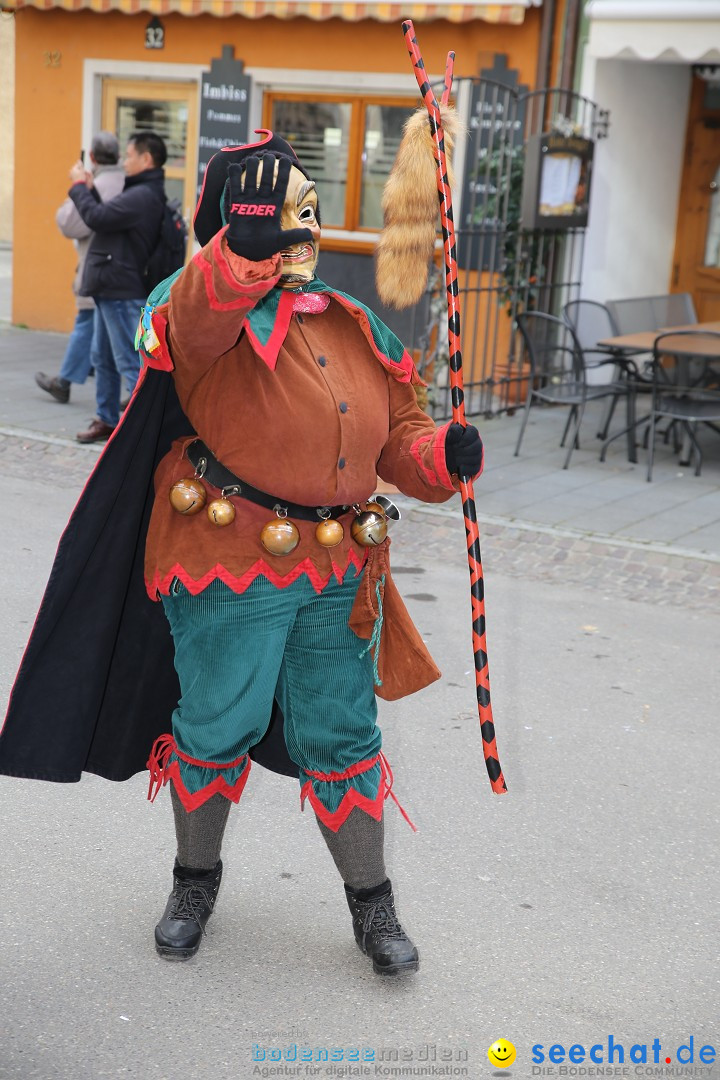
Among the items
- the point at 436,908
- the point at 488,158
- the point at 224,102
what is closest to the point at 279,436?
the point at 436,908

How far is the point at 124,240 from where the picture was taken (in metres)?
8.51

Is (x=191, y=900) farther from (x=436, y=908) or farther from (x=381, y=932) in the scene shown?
(x=436, y=908)

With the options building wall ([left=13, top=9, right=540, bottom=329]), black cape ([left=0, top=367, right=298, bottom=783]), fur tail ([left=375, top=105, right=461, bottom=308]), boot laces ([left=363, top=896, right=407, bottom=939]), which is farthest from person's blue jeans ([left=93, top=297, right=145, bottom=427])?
boot laces ([left=363, top=896, right=407, bottom=939])

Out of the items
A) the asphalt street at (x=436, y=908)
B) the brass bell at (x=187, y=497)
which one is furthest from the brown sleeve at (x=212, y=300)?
the asphalt street at (x=436, y=908)

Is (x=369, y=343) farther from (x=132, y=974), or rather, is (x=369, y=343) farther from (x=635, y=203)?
(x=635, y=203)

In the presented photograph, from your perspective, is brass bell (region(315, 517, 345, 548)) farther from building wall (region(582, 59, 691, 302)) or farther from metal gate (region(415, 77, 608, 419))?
building wall (region(582, 59, 691, 302))

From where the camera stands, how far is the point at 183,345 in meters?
2.79

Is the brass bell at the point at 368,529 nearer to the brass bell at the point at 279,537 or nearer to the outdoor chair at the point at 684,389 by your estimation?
the brass bell at the point at 279,537

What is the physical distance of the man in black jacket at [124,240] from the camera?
327 inches

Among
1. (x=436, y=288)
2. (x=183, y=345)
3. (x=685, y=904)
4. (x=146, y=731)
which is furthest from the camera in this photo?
(x=436, y=288)

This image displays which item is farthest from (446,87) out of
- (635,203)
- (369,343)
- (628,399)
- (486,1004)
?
(635,203)

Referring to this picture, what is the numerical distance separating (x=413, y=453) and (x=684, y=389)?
19.4 feet

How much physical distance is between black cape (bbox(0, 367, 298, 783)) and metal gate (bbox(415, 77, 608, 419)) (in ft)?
21.1

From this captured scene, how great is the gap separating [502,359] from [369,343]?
7.82 meters
